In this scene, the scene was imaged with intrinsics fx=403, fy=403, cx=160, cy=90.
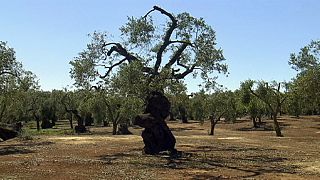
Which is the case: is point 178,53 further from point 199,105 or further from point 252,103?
point 252,103

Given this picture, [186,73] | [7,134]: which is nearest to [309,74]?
[186,73]

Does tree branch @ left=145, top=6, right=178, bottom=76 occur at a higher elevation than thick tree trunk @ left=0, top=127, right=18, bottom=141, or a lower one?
higher

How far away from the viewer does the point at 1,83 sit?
4656 centimetres

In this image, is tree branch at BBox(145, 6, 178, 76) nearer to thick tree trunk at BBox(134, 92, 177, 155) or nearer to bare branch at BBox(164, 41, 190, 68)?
bare branch at BBox(164, 41, 190, 68)

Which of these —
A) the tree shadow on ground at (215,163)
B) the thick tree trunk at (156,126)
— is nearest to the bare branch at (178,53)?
the thick tree trunk at (156,126)

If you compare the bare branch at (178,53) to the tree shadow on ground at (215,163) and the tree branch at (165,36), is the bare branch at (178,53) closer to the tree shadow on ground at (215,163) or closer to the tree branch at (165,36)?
the tree branch at (165,36)

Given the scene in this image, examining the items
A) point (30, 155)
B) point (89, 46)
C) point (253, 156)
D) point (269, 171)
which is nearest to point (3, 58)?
point (89, 46)

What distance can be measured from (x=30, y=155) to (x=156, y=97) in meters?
12.9

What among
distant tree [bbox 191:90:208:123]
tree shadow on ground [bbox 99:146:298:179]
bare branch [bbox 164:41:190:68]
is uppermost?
bare branch [bbox 164:41:190:68]

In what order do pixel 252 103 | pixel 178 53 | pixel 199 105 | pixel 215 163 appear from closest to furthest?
pixel 215 163 → pixel 178 53 → pixel 199 105 → pixel 252 103

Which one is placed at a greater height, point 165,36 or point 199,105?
point 165,36

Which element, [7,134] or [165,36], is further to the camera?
[7,134]

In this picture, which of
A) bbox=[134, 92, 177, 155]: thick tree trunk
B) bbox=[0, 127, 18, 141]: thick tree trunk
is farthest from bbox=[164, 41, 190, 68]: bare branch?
bbox=[0, 127, 18, 141]: thick tree trunk

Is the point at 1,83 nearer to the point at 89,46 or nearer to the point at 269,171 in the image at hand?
the point at 89,46
